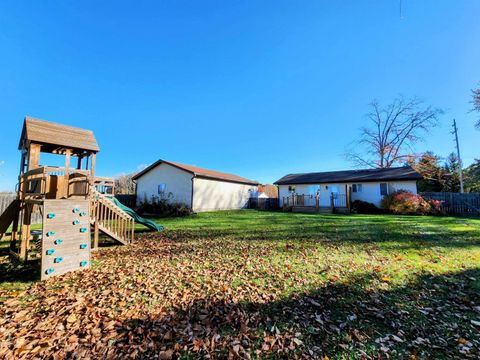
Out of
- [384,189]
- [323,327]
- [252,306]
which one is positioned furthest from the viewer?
[384,189]

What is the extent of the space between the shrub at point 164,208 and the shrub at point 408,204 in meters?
16.9

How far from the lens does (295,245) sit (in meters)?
7.35

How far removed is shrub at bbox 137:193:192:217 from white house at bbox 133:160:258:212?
560 mm

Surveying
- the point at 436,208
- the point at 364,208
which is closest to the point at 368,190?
the point at 364,208

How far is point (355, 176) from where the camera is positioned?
21.6m

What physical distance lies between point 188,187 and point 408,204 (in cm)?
1797

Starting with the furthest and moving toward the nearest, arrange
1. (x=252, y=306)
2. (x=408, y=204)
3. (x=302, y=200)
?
(x=302, y=200) → (x=408, y=204) → (x=252, y=306)

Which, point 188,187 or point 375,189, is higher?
point 188,187

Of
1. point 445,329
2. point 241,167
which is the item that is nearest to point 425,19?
point 445,329

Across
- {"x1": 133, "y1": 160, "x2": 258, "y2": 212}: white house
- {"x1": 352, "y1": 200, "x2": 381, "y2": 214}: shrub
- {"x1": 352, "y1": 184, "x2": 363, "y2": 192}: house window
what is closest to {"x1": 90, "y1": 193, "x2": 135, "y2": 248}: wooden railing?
{"x1": 133, "y1": 160, "x2": 258, "y2": 212}: white house

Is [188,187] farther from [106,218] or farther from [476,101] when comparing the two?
[476,101]

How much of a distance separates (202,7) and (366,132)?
97.6ft

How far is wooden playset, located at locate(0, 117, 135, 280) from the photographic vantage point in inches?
195

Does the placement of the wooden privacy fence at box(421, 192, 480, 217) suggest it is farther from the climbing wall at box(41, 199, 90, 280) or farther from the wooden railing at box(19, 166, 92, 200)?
the wooden railing at box(19, 166, 92, 200)
